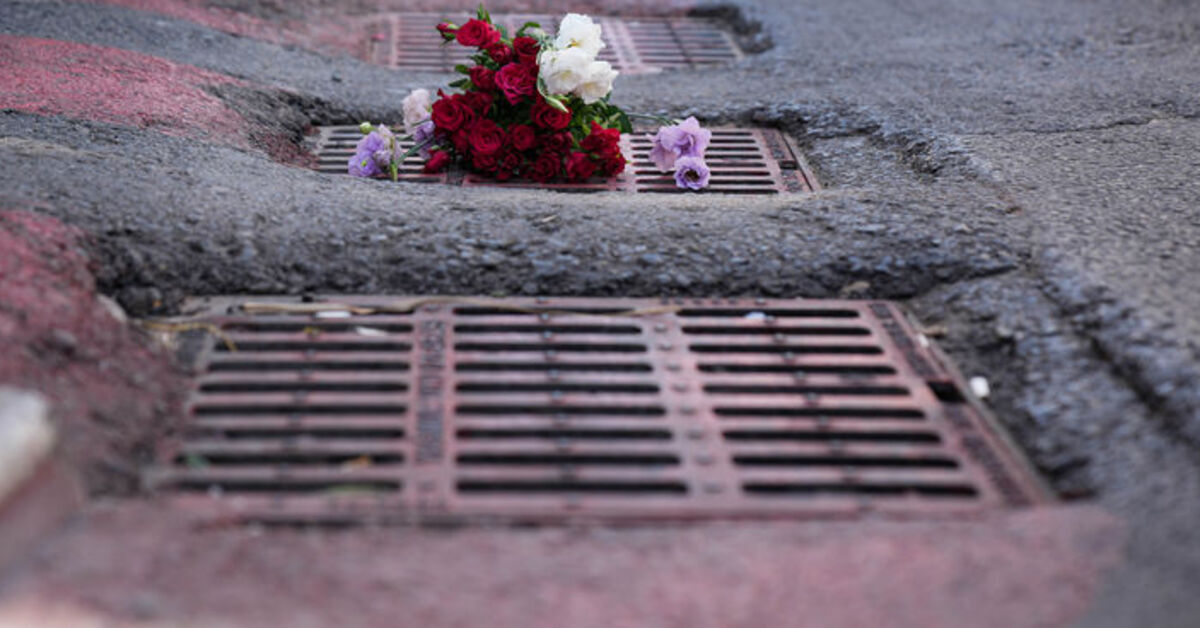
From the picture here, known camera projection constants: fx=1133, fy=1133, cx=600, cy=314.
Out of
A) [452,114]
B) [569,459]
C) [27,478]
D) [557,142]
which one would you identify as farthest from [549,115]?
[27,478]

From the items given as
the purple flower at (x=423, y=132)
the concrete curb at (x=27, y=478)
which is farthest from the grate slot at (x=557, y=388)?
the purple flower at (x=423, y=132)

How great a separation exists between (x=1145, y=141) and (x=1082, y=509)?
2.07 m

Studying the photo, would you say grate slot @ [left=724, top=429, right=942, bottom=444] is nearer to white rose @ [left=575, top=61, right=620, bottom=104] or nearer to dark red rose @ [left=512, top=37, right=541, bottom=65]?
white rose @ [left=575, top=61, right=620, bottom=104]

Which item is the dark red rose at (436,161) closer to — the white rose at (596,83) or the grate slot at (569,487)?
the white rose at (596,83)

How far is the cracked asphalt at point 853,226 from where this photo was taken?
2164mm

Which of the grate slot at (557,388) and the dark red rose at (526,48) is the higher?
the dark red rose at (526,48)

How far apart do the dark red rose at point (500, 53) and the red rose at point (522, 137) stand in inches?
7.9

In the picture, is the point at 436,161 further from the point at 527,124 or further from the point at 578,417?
the point at 578,417

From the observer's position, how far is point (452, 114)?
3.46 meters

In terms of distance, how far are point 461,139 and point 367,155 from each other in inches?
11.4

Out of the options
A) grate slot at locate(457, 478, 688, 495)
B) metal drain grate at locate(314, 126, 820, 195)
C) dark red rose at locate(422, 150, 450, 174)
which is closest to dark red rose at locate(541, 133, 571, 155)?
metal drain grate at locate(314, 126, 820, 195)

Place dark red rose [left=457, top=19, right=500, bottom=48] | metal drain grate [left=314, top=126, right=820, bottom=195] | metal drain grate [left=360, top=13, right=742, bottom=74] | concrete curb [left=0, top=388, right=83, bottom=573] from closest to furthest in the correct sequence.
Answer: concrete curb [left=0, top=388, right=83, bottom=573] → dark red rose [left=457, top=19, right=500, bottom=48] → metal drain grate [left=314, top=126, right=820, bottom=195] → metal drain grate [left=360, top=13, right=742, bottom=74]

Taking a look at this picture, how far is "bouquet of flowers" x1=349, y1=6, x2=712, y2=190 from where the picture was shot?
11.0 ft

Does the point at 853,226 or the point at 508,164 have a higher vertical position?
the point at 508,164
